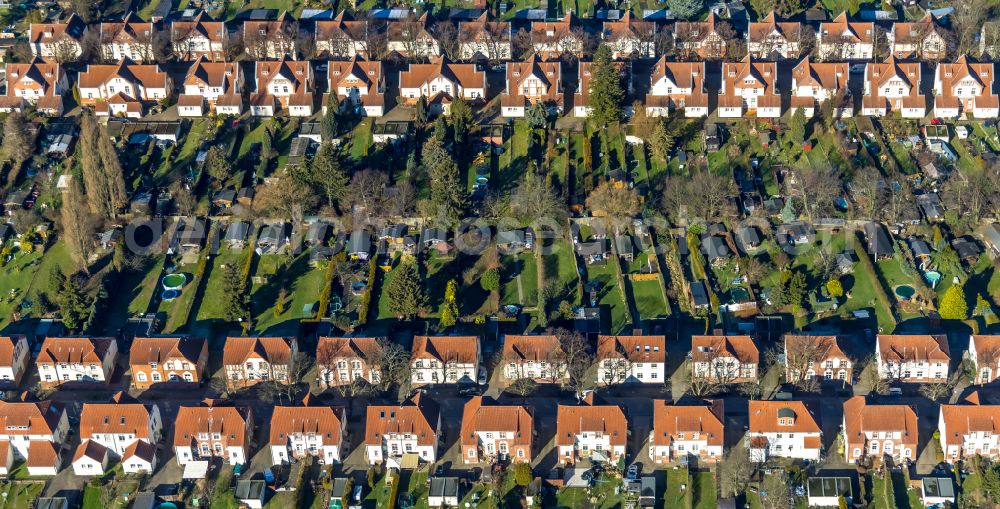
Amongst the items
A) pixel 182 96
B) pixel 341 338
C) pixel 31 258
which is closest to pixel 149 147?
pixel 182 96

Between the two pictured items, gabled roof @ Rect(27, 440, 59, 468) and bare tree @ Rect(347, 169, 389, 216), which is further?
bare tree @ Rect(347, 169, 389, 216)

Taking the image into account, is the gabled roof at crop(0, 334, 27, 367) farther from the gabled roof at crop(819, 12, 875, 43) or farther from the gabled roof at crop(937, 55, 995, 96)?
the gabled roof at crop(937, 55, 995, 96)

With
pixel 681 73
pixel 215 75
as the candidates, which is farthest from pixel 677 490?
pixel 215 75

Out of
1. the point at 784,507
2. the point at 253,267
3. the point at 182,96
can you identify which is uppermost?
the point at 182,96

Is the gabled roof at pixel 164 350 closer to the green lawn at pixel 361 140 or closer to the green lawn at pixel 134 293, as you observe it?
the green lawn at pixel 134 293

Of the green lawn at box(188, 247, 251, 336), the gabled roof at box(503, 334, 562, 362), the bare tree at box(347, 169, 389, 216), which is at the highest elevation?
the bare tree at box(347, 169, 389, 216)

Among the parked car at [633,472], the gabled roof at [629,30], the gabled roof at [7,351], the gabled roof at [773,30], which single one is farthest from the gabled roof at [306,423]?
the gabled roof at [773,30]

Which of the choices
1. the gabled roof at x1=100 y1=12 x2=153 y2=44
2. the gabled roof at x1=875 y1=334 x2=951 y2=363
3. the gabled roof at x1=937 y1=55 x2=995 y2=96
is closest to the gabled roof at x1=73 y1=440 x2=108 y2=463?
the gabled roof at x1=875 y1=334 x2=951 y2=363

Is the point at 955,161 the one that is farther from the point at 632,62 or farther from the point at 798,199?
the point at 632,62
